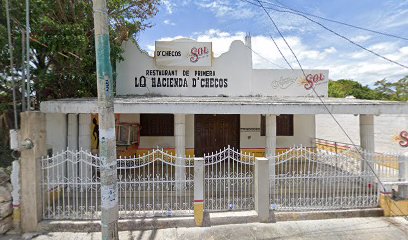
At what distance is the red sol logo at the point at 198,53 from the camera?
1027cm

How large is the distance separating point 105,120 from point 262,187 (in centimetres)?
365

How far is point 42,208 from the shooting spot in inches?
221

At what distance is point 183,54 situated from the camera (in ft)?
33.6

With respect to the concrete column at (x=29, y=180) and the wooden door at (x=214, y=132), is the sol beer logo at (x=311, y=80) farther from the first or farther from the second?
the concrete column at (x=29, y=180)

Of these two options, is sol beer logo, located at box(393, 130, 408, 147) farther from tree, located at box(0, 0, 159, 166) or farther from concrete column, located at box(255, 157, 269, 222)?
tree, located at box(0, 0, 159, 166)

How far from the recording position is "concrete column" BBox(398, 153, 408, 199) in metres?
6.05

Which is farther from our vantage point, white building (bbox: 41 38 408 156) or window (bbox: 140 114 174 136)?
window (bbox: 140 114 174 136)

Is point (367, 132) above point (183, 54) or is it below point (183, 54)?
below

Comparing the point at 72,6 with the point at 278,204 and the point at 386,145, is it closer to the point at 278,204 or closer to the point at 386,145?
the point at 278,204

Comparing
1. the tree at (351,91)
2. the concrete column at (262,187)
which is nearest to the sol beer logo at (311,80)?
the concrete column at (262,187)

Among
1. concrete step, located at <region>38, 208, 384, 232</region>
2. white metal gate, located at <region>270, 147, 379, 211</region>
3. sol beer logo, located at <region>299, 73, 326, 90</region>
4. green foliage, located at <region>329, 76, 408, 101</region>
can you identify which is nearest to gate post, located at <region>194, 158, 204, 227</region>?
concrete step, located at <region>38, 208, 384, 232</region>

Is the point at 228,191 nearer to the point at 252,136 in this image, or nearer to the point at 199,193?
the point at 199,193

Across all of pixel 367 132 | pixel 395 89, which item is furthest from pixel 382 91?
pixel 367 132

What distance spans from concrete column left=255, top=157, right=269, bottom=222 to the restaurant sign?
5.69 meters
